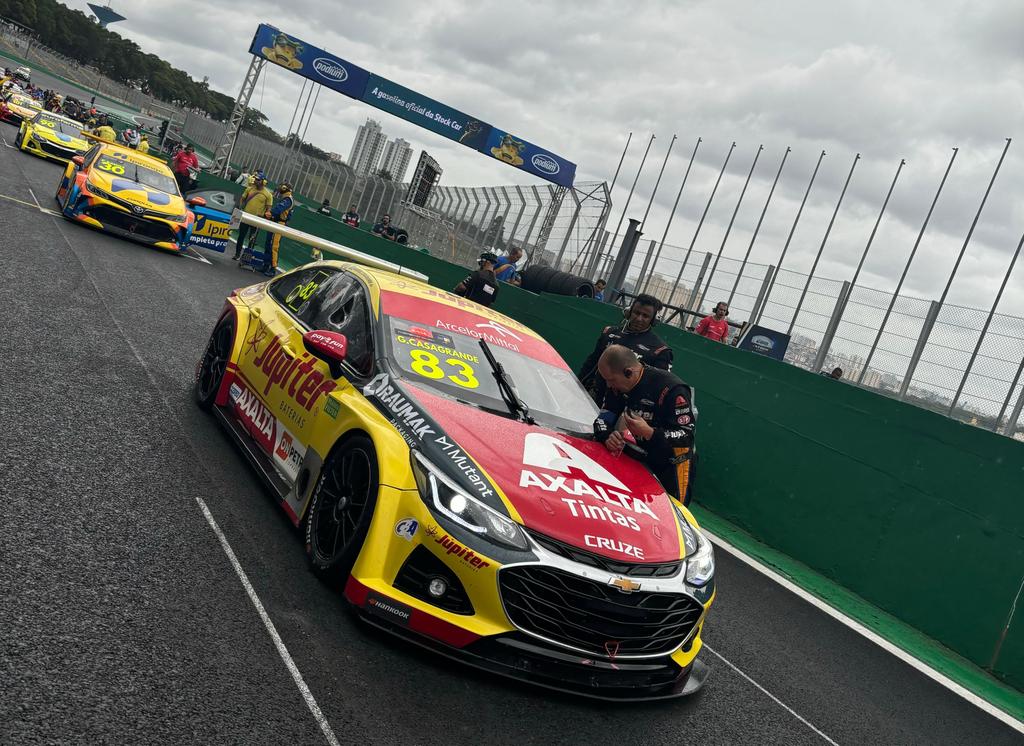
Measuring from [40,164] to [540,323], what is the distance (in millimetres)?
18684

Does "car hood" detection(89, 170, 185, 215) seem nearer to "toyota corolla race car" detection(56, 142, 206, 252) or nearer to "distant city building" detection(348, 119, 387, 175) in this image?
"toyota corolla race car" detection(56, 142, 206, 252)

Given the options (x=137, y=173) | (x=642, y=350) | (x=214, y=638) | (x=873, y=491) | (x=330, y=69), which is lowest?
(x=214, y=638)

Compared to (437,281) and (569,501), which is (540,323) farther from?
(569,501)

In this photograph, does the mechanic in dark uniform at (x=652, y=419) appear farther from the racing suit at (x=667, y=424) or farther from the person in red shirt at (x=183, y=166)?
the person in red shirt at (x=183, y=166)

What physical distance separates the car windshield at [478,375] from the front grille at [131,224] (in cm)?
1117

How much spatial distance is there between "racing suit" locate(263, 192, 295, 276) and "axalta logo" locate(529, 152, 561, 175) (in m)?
12.9

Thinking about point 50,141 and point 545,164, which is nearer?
point 50,141

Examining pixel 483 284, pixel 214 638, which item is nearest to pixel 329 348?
pixel 214 638

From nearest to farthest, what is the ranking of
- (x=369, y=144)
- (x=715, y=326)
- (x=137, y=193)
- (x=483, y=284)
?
(x=483, y=284) → (x=715, y=326) → (x=137, y=193) → (x=369, y=144)

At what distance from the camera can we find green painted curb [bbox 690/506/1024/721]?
20.4 ft

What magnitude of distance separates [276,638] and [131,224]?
12845mm

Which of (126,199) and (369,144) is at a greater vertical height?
(369,144)

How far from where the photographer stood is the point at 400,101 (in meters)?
29.6

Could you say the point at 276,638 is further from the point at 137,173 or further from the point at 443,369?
the point at 137,173
